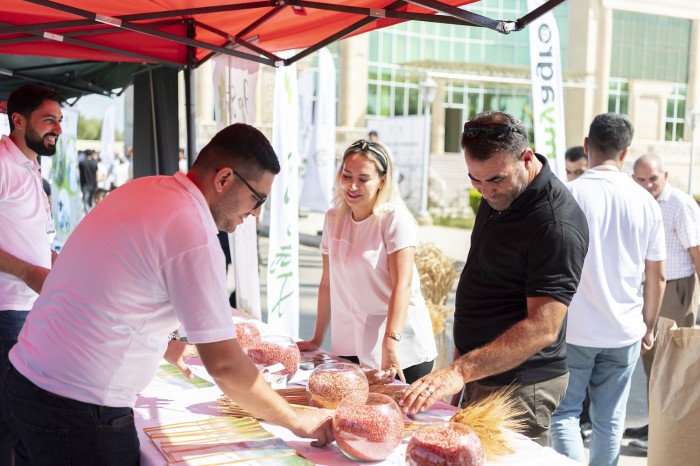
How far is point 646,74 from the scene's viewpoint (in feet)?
120

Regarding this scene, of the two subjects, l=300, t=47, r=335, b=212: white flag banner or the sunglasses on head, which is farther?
l=300, t=47, r=335, b=212: white flag banner

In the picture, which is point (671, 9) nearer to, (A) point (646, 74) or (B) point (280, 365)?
(A) point (646, 74)

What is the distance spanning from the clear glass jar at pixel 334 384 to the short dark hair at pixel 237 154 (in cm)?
62

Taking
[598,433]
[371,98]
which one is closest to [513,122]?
[598,433]

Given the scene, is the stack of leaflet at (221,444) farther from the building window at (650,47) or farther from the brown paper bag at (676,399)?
the building window at (650,47)

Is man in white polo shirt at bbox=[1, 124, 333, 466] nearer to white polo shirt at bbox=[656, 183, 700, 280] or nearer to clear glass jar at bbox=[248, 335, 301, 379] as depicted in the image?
clear glass jar at bbox=[248, 335, 301, 379]

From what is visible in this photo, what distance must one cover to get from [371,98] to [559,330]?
2908 centimetres

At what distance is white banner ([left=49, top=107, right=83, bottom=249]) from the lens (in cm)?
823

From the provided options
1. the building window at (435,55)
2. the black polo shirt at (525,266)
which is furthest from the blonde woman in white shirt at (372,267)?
the building window at (435,55)

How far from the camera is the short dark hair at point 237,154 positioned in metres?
1.71

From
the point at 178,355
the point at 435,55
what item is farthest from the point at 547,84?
the point at 435,55

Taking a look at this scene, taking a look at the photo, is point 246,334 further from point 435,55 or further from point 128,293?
point 435,55

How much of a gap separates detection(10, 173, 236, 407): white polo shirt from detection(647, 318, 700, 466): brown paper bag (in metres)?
1.79

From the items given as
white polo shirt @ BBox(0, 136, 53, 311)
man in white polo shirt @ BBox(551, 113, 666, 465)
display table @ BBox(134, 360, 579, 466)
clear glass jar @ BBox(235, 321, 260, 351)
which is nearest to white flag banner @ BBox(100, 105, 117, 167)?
white polo shirt @ BBox(0, 136, 53, 311)
